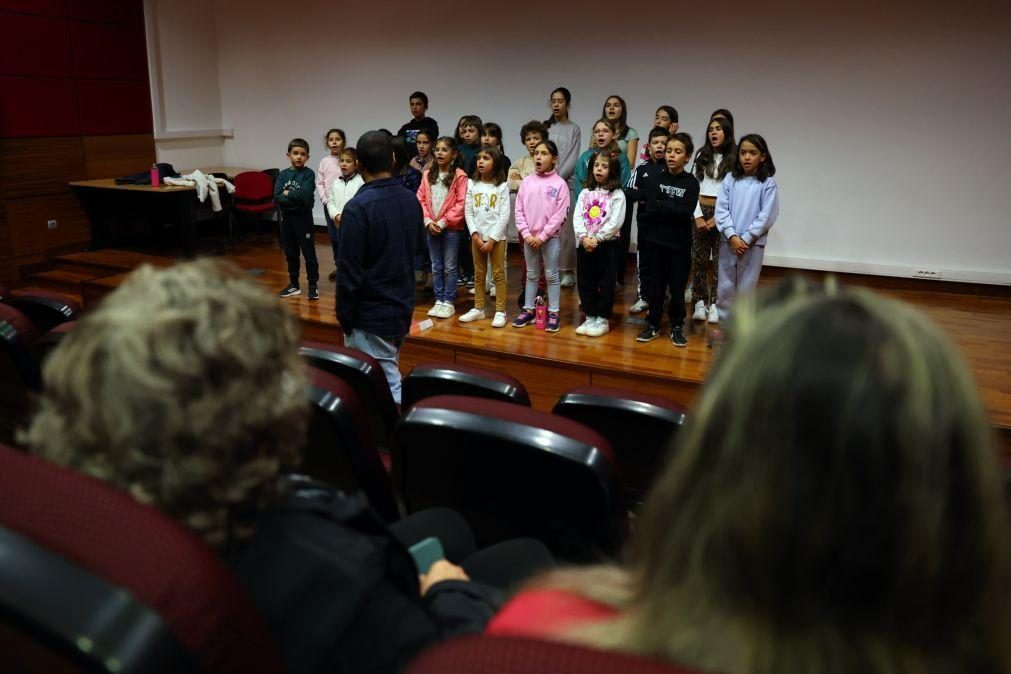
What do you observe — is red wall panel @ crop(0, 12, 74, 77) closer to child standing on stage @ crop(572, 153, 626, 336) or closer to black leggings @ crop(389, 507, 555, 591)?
child standing on stage @ crop(572, 153, 626, 336)

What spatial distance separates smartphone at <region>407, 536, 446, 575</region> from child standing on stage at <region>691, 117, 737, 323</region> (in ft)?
10.5

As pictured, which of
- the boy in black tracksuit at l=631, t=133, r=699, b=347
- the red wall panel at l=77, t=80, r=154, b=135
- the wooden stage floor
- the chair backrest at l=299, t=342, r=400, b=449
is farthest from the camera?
the red wall panel at l=77, t=80, r=154, b=135

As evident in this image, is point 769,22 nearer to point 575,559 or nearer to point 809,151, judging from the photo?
point 809,151

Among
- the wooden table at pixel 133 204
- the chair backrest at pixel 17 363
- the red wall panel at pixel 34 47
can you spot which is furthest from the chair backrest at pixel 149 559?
the red wall panel at pixel 34 47

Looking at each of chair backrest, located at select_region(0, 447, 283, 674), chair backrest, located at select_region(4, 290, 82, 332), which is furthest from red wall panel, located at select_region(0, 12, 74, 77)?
chair backrest, located at select_region(0, 447, 283, 674)

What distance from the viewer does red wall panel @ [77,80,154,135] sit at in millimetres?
6270

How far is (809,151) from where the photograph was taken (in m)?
5.53

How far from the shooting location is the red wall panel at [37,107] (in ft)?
18.5

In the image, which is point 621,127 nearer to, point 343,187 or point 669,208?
point 669,208

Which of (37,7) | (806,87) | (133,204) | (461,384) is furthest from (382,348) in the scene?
(37,7)

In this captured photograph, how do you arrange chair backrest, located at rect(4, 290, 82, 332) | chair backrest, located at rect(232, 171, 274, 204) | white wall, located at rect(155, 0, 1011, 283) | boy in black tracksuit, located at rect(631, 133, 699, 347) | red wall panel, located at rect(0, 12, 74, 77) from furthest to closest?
chair backrest, located at rect(232, 171, 274, 204)
red wall panel, located at rect(0, 12, 74, 77)
white wall, located at rect(155, 0, 1011, 283)
boy in black tracksuit, located at rect(631, 133, 699, 347)
chair backrest, located at rect(4, 290, 82, 332)

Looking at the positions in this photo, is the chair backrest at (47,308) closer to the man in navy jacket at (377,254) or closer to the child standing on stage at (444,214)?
the man in navy jacket at (377,254)

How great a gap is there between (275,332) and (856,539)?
1.99 feet

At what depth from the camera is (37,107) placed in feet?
19.2
